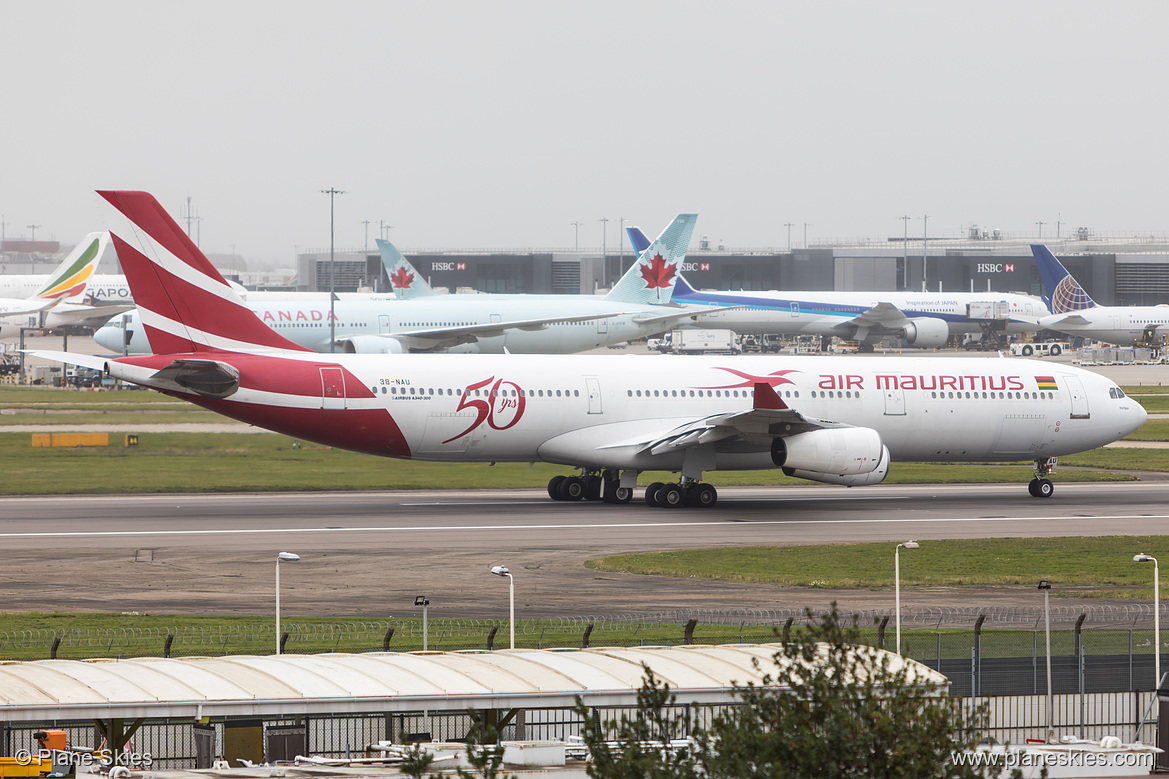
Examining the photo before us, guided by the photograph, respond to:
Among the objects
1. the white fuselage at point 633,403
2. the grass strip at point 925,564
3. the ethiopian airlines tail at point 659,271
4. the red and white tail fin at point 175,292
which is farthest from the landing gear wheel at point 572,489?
the ethiopian airlines tail at point 659,271

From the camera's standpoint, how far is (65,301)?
11438cm

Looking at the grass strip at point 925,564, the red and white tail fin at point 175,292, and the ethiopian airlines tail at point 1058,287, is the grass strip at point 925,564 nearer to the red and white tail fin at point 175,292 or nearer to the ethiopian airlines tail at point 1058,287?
the red and white tail fin at point 175,292

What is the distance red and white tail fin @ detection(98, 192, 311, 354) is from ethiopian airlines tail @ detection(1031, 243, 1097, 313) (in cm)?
9344

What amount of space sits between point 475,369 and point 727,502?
9214 millimetres

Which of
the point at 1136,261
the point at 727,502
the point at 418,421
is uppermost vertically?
the point at 1136,261

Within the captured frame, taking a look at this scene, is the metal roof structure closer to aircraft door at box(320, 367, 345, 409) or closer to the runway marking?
the runway marking

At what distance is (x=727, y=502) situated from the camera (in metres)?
42.3

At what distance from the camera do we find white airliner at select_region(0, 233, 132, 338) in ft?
363

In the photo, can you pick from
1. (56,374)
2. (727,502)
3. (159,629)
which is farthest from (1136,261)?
(159,629)

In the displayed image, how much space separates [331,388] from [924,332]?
281 feet

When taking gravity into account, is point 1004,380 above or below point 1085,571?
above

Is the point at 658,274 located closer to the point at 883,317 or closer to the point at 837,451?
the point at 883,317

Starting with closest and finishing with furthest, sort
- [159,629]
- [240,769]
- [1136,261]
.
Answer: [240,769]
[159,629]
[1136,261]

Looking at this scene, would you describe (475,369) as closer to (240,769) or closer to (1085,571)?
(1085,571)
